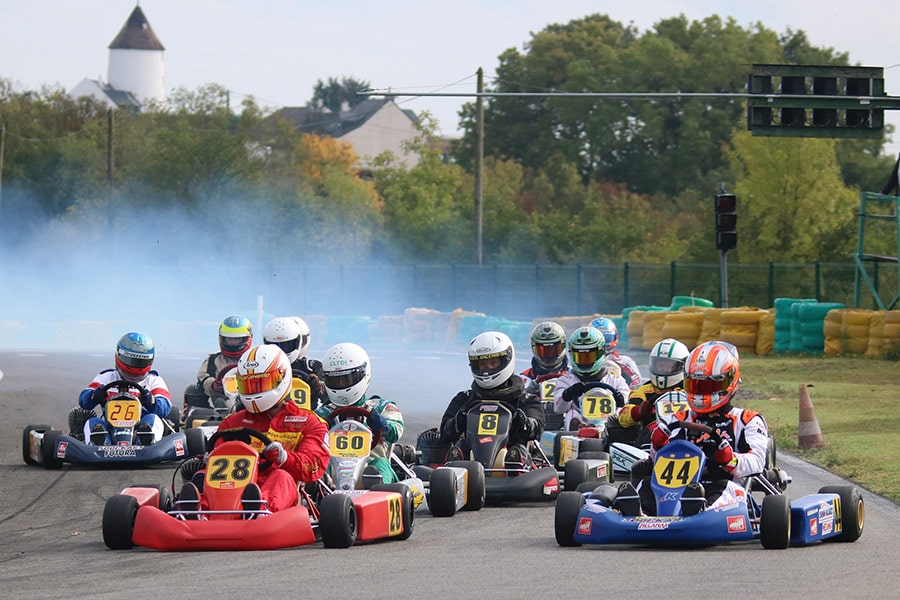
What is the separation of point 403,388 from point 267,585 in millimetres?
15923

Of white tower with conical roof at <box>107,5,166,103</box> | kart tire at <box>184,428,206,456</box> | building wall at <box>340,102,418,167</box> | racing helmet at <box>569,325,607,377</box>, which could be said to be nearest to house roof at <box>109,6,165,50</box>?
white tower with conical roof at <box>107,5,166,103</box>

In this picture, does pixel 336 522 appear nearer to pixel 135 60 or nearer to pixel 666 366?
pixel 666 366

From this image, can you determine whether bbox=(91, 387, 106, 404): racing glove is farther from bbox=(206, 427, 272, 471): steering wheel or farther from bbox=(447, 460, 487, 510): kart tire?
bbox=(206, 427, 272, 471): steering wheel

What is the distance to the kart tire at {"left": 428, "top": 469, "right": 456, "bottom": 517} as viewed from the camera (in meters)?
10.2

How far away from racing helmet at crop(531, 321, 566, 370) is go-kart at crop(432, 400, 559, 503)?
245 centimetres

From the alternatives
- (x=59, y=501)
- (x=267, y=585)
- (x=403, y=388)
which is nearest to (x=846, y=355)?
(x=403, y=388)

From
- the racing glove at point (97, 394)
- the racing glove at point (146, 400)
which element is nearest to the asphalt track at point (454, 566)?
the racing glove at point (97, 394)

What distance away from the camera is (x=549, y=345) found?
45.2 ft

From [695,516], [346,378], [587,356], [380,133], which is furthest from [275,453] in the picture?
[380,133]

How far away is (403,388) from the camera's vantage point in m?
23.2

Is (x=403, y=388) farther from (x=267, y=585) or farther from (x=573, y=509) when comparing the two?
(x=267, y=585)

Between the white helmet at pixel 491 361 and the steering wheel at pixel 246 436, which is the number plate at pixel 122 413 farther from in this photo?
the steering wheel at pixel 246 436

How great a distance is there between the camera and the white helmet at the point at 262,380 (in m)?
8.98

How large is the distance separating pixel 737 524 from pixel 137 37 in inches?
5157
